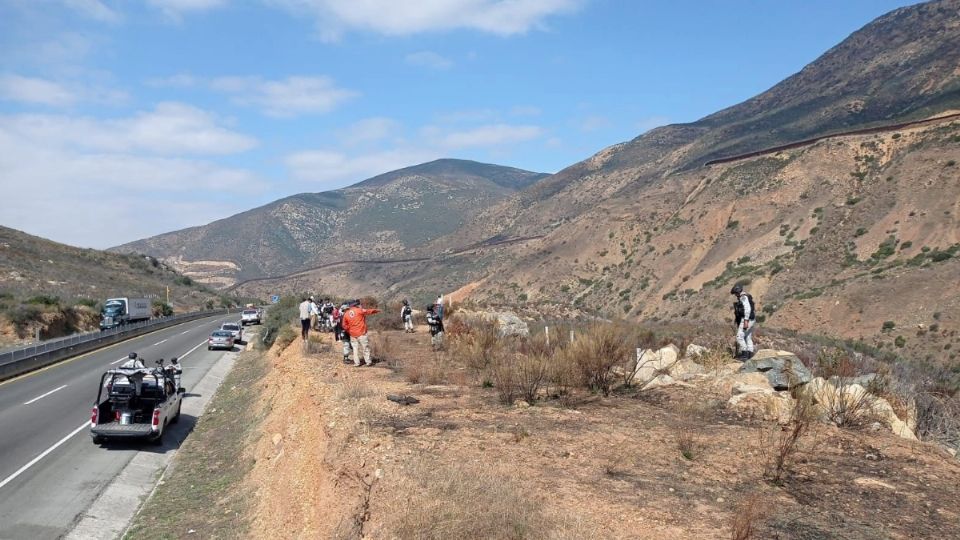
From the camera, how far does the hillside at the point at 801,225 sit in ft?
131

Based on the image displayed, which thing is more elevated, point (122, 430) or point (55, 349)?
point (55, 349)

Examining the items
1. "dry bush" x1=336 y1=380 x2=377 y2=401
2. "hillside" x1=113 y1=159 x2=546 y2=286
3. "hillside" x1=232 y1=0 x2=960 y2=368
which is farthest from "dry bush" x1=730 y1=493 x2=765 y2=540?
"hillside" x1=113 y1=159 x2=546 y2=286

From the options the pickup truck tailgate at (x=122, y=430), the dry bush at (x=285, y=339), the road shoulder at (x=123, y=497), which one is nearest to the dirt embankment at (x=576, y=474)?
the road shoulder at (x=123, y=497)

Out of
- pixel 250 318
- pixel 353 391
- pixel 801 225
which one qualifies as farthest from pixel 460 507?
pixel 801 225

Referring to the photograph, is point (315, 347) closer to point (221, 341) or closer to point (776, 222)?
point (221, 341)

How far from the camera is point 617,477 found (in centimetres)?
766

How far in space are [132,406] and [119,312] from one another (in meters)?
34.8

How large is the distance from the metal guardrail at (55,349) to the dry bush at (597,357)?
20.9 m

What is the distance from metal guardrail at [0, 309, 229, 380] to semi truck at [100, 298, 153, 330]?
856mm

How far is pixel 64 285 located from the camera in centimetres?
6141

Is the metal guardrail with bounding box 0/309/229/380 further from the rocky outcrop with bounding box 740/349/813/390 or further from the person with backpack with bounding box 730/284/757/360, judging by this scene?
the rocky outcrop with bounding box 740/349/813/390

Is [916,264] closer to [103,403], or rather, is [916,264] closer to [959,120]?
[959,120]

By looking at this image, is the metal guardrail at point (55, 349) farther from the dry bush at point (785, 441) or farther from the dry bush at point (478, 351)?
the dry bush at point (785, 441)

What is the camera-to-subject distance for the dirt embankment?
6230 mm
